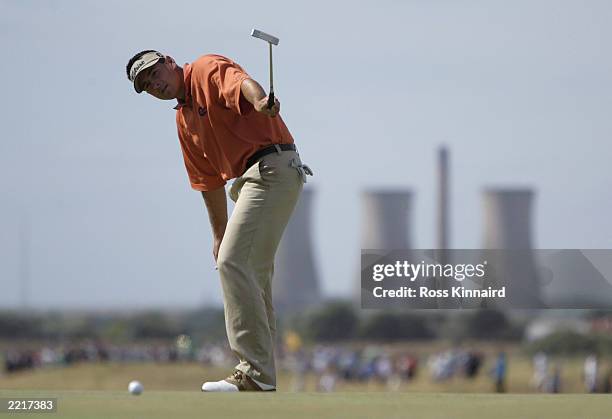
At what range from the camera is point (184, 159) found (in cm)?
789

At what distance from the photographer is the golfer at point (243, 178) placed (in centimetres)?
726

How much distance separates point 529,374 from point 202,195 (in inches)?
2582

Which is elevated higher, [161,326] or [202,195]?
[202,195]

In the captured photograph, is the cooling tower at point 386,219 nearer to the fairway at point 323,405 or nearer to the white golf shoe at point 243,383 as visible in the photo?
the white golf shoe at point 243,383

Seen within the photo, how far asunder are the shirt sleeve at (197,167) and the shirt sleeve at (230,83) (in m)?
0.57

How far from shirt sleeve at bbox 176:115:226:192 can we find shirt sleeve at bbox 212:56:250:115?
0.57m

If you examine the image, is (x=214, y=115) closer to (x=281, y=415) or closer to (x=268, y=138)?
(x=268, y=138)

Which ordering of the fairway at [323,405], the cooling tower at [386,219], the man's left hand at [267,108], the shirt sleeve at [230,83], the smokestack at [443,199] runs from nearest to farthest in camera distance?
the fairway at [323,405] → the man's left hand at [267,108] → the shirt sleeve at [230,83] → the cooling tower at [386,219] → the smokestack at [443,199]

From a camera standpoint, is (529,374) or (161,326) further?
(161,326)

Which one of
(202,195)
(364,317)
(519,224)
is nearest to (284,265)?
(364,317)

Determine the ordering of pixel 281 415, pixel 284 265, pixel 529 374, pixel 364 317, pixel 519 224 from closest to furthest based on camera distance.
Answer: pixel 281 415 → pixel 529 374 → pixel 519 224 → pixel 284 265 → pixel 364 317

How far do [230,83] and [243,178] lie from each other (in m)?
0.60

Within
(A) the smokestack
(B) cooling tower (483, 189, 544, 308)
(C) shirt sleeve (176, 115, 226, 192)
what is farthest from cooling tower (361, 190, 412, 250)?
(C) shirt sleeve (176, 115, 226, 192)

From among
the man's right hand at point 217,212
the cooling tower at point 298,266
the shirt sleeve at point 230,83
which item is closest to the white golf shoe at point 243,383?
the man's right hand at point 217,212
